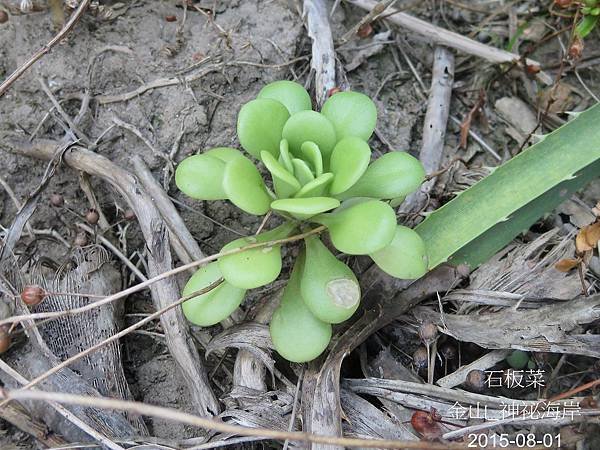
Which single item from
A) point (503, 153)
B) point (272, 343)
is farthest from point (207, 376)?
point (503, 153)

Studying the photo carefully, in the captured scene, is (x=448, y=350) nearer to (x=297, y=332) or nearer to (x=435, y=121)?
(x=297, y=332)

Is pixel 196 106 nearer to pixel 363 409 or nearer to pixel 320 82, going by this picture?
pixel 320 82

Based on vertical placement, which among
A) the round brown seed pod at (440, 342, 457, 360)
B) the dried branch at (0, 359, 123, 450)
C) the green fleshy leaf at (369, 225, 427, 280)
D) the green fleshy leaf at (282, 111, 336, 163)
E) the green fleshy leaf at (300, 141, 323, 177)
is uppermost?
the green fleshy leaf at (282, 111, 336, 163)

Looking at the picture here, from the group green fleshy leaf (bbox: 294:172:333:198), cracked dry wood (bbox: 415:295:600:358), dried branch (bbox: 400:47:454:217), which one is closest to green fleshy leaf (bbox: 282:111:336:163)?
green fleshy leaf (bbox: 294:172:333:198)

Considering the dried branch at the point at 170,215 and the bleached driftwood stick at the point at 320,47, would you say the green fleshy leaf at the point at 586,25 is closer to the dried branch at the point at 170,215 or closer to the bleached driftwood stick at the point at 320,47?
the bleached driftwood stick at the point at 320,47

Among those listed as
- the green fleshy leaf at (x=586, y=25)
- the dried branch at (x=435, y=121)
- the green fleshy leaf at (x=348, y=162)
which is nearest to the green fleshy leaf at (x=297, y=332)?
the green fleshy leaf at (x=348, y=162)

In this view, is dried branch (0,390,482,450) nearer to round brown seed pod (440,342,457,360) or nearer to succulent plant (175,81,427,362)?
succulent plant (175,81,427,362)
